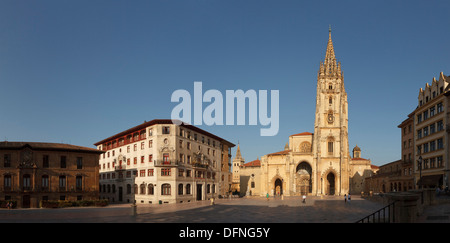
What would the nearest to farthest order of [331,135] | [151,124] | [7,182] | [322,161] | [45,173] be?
[7,182] → [45,173] → [151,124] → [322,161] → [331,135]

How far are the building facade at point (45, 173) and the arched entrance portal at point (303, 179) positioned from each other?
5548 centimetres

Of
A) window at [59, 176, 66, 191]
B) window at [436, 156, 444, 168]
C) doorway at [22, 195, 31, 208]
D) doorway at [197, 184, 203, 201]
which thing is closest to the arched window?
doorway at [197, 184, 203, 201]

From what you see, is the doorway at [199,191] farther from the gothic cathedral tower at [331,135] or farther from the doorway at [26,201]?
the gothic cathedral tower at [331,135]

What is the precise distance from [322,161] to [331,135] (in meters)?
7.09

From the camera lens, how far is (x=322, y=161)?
85.9 metres

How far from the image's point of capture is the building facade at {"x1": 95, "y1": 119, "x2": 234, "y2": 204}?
5519 centimetres

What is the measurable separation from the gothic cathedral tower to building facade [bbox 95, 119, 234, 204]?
1066 inches

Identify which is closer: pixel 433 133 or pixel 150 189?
pixel 433 133

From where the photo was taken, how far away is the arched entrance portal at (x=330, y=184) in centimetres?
8594

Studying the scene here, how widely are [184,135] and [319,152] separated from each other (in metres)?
41.3

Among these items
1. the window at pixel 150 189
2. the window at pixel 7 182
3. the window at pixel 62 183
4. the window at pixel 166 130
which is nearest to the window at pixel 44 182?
the window at pixel 62 183

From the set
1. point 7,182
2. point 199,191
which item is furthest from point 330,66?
point 7,182

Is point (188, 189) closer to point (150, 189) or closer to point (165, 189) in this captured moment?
point (165, 189)

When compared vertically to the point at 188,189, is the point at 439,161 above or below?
above
